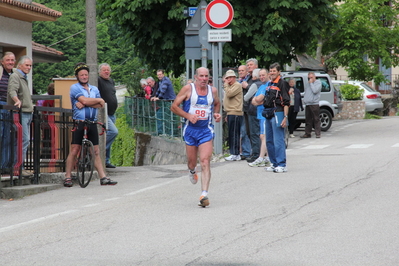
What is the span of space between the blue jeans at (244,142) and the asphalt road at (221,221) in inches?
74.7

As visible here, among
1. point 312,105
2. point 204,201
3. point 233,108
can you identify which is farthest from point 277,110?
point 312,105

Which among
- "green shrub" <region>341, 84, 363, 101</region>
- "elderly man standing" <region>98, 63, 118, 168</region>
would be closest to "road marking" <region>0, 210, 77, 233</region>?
"elderly man standing" <region>98, 63, 118, 168</region>

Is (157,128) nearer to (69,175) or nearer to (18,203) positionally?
(69,175)

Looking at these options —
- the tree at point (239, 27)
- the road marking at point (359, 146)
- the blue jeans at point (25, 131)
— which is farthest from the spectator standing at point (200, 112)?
the tree at point (239, 27)

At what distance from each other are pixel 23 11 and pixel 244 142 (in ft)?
23.3

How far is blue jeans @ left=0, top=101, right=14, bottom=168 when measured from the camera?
36.0 ft

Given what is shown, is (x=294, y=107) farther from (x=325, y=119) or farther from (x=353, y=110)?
(x=353, y=110)

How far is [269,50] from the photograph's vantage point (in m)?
21.6

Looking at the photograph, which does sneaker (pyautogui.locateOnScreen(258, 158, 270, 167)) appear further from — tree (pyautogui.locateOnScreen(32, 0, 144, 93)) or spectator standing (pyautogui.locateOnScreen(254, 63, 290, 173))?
tree (pyautogui.locateOnScreen(32, 0, 144, 93))

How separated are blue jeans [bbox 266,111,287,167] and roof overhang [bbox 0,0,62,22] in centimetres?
791

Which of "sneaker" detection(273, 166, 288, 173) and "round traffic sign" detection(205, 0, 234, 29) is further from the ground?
"round traffic sign" detection(205, 0, 234, 29)

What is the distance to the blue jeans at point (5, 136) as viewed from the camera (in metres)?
11.0

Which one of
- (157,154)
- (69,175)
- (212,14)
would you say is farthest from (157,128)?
(69,175)

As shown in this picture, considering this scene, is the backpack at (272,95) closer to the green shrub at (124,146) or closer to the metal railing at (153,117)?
the metal railing at (153,117)
